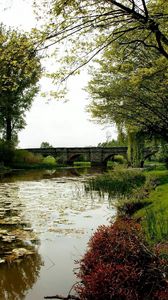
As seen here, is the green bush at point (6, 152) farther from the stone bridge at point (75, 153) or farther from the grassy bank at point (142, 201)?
the grassy bank at point (142, 201)

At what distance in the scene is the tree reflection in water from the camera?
6296mm

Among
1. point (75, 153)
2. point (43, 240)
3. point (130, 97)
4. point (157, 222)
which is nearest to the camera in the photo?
point (157, 222)

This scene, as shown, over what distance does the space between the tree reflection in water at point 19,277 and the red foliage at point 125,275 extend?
4.36 feet

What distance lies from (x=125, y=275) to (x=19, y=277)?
8.84 feet

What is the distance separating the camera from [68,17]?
22.1 feet

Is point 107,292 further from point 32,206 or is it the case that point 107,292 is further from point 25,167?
point 25,167

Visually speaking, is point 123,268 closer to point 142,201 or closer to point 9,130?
point 142,201

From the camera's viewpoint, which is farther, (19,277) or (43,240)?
(43,240)

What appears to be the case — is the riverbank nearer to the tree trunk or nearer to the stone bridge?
the tree trunk

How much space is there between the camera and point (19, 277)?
7.02 m

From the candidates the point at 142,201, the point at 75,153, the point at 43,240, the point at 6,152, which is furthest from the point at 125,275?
the point at 75,153

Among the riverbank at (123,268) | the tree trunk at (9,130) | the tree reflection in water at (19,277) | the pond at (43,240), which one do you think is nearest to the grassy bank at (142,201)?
the riverbank at (123,268)

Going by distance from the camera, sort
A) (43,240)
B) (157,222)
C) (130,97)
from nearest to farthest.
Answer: (157,222) < (43,240) < (130,97)

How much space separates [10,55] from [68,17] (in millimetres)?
1315
